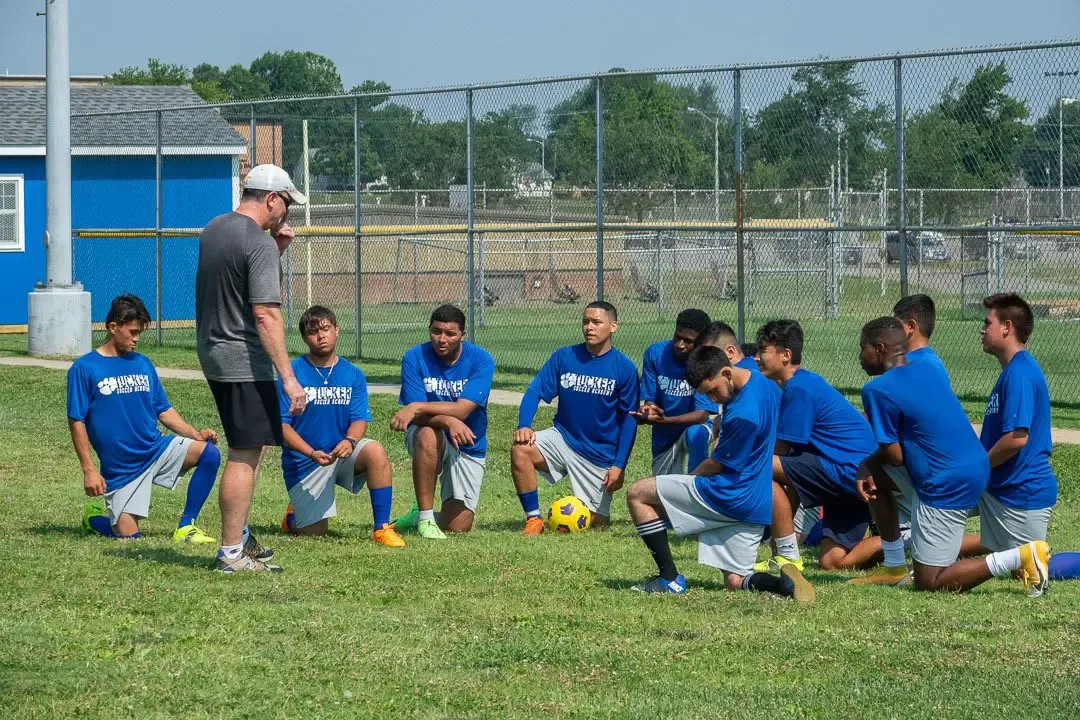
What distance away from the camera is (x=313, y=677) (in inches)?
223

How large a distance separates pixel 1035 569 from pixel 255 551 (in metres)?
3.93

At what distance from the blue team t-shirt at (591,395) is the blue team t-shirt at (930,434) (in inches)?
102

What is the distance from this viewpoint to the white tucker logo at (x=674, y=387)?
387 inches

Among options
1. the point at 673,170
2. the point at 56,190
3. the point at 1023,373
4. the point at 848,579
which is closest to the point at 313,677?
the point at 848,579

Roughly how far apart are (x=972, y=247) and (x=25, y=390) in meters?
11.0

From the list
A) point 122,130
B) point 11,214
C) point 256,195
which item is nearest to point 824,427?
point 256,195

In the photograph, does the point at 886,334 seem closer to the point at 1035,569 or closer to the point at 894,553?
the point at 894,553

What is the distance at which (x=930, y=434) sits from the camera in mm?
7559

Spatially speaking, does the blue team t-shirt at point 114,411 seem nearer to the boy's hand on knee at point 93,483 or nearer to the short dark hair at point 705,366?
the boy's hand on knee at point 93,483

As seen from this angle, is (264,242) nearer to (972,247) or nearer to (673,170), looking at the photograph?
(673,170)

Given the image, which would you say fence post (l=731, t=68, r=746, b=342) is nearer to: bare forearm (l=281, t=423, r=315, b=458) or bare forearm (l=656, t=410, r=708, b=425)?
bare forearm (l=656, t=410, r=708, b=425)

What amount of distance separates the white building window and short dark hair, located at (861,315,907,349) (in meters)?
23.0

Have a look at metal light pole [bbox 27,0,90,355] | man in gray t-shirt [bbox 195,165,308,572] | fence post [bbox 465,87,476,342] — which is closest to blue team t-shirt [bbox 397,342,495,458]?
man in gray t-shirt [bbox 195,165,308,572]

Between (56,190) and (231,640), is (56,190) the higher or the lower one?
the higher one
